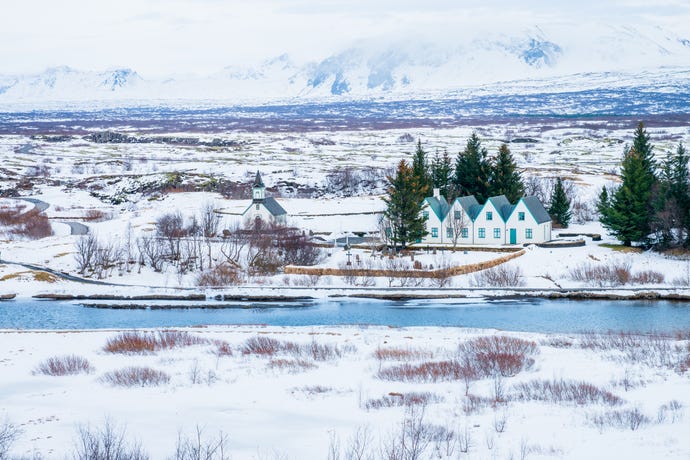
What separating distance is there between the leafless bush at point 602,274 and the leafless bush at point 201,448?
34252 millimetres

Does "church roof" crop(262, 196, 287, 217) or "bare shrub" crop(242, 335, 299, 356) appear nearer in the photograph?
"bare shrub" crop(242, 335, 299, 356)

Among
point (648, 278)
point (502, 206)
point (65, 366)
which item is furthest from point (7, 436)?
point (502, 206)

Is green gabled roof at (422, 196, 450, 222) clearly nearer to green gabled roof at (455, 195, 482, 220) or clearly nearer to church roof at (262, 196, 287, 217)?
green gabled roof at (455, 195, 482, 220)

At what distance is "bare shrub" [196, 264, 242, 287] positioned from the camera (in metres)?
50.9

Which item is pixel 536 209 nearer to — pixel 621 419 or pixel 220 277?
pixel 220 277

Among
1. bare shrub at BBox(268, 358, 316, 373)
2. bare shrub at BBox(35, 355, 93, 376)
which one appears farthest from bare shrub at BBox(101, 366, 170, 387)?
bare shrub at BBox(268, 358, 316, 373)

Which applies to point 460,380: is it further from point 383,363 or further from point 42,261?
point 42,261

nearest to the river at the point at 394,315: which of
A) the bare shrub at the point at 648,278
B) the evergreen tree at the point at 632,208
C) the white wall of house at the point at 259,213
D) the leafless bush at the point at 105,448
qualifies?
the bare shrub at the point at 648,278

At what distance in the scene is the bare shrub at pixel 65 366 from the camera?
2478 cm

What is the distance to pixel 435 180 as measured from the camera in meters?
69.1

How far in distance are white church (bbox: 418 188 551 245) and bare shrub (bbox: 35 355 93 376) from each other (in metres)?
34.6

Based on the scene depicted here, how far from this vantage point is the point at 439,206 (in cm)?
6006

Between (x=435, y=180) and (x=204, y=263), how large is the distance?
21.5 m

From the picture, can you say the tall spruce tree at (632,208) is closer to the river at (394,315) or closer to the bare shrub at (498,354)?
the river at (394,315)
